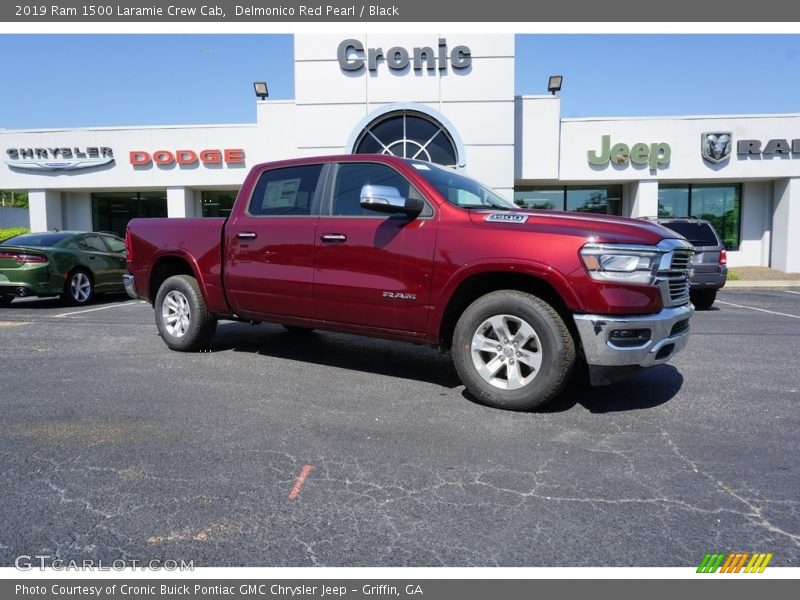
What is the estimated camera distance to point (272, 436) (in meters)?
3.67

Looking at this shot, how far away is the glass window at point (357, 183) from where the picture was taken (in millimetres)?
4855

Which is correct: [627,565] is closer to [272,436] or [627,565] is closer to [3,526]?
[272,436]

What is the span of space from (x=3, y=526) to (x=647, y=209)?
68.8 feet

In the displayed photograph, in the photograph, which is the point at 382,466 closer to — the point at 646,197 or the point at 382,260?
the point at 382,260

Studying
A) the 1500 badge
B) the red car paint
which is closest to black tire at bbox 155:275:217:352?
the red car paint

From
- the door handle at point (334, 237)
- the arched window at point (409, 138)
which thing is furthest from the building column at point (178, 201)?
the door handle at point (334, 237)

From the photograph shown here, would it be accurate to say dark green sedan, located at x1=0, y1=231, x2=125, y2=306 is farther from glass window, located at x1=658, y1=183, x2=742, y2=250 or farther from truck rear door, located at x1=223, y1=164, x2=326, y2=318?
glass window, located at x1=658, y1=183, x2=742, y2=250

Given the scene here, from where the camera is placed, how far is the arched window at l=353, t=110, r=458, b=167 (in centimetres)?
1764

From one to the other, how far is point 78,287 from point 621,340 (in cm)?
1037

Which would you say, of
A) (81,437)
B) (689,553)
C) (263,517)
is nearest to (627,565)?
(689,553)

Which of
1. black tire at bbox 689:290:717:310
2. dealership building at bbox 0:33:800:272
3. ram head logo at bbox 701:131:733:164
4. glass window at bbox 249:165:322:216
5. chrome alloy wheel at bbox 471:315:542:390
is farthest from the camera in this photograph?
ram head logo at bbox 701:131:733:164

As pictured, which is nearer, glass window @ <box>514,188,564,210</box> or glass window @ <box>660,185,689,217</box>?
glass window @ <box>660,185,689,217</box>

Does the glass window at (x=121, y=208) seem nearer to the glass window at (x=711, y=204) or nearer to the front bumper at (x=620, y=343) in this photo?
the glass window at (x=711, y=204)

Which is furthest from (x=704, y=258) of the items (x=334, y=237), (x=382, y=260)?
(x=334, y=237)
